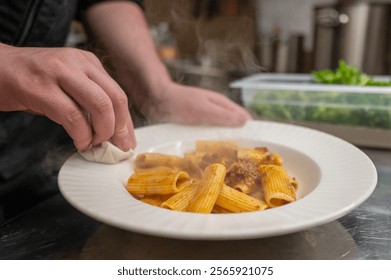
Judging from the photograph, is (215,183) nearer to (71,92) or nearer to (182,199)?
(182,199)

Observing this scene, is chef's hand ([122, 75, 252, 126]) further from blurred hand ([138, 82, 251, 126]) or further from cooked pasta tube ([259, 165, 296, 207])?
cooked pasta tube ([259, 165, 296, 207])

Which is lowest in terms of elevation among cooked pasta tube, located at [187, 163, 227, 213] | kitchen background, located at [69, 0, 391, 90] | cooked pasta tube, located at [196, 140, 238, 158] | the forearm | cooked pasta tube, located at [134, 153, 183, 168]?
kitchen background, located at [69, 0, 391, 90]

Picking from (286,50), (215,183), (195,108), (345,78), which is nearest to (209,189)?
(215,183)

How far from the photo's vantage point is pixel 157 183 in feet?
1.98

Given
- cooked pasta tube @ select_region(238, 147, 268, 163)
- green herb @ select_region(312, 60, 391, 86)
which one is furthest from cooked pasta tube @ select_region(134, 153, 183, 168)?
green herb @ select_region(312, 60, 391, 86)

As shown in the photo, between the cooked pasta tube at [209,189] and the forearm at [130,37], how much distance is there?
37 cm

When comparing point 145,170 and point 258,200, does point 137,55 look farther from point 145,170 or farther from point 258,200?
point 258,200

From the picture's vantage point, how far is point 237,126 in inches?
35.6

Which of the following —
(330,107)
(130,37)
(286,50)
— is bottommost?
(286,50)

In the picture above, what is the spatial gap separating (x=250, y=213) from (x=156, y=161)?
0.27m

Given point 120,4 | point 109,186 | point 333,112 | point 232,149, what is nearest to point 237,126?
point 232,149

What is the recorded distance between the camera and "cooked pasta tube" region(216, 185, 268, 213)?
56cm

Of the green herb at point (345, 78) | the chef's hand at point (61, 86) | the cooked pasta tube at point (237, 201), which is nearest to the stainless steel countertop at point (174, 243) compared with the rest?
the cooked pasta tube at point (237, 201)

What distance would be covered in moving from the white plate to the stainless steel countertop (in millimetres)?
57
